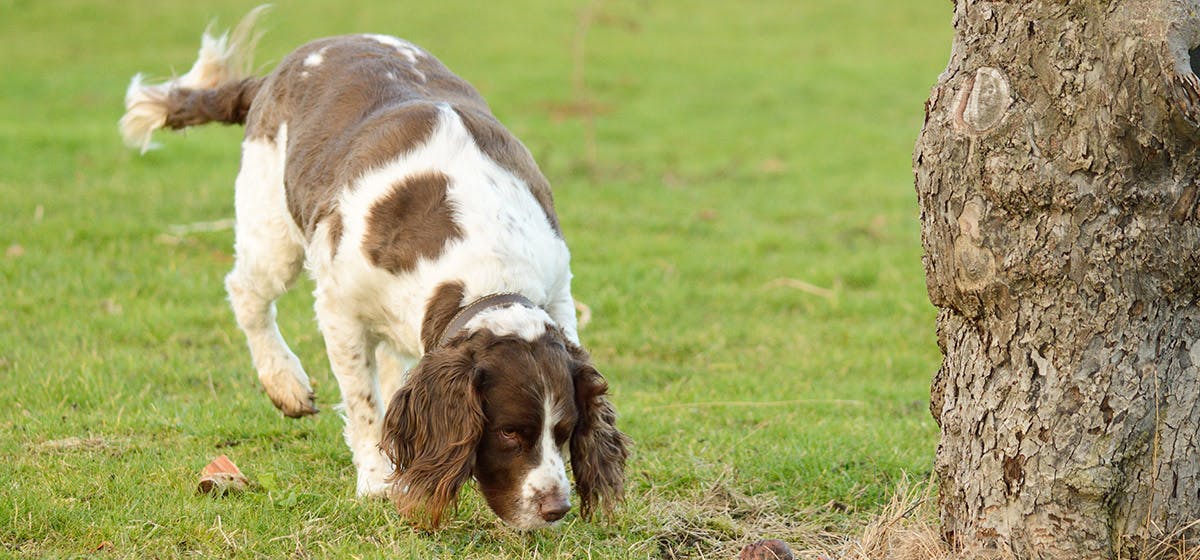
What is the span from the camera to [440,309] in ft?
14.1

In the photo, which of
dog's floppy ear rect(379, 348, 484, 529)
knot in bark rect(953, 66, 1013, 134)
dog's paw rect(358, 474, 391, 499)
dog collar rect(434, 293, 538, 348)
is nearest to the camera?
knot in bark rect(953, 66, 1013, 134)

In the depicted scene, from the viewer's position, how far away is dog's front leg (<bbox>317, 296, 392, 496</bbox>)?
188 inches

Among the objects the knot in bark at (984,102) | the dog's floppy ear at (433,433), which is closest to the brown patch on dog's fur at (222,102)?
the dog's floppy ear at (433,433)

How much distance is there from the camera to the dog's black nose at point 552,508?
3.93 metres

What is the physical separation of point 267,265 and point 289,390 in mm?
567

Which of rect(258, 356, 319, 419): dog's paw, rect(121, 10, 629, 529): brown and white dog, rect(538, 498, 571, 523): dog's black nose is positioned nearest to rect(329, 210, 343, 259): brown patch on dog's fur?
rect(121, 10, 629, 529): brown and white dog

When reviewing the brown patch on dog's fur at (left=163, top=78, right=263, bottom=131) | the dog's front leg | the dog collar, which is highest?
the dog collar

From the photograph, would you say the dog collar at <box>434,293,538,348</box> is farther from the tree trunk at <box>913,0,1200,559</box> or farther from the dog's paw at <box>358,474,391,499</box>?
the tree trunk at <box>913,0,1200,559</box>

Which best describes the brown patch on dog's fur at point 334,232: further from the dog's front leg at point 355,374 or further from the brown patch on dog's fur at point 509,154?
the brown patch on dog's fur at point 509,154

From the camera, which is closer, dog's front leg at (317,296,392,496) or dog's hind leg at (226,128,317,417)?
dog's front leg at (317,296,392,496)

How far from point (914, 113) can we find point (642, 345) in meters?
9.31

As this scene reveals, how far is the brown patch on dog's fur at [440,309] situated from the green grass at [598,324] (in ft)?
1.95

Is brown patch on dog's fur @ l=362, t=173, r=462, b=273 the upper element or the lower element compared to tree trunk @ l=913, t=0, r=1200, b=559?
lower

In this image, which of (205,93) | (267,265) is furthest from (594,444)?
(205,93)
